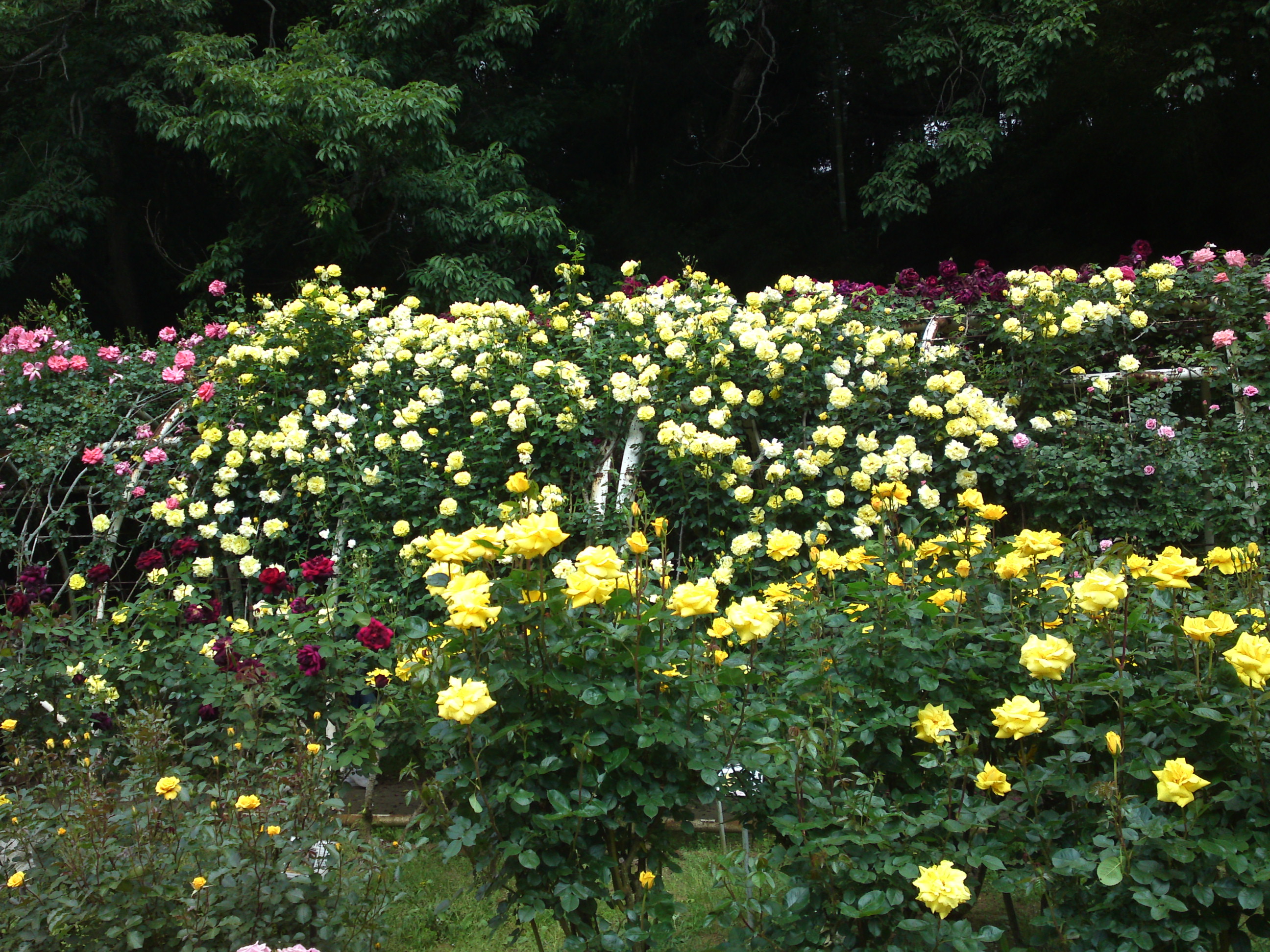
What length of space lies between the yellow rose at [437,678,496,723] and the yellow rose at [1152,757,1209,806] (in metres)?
1.05

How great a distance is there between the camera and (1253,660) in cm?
157

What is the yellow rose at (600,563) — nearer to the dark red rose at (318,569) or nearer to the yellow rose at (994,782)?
the yellow rose at (994,782)

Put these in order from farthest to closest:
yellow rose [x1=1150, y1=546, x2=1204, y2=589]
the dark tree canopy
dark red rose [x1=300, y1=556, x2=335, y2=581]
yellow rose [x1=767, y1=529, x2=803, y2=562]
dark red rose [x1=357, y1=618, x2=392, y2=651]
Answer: the dark tree canopy → dark red rose [x1=300, y1=556, x2=335, y2=581] → dark red rose [x1=357, y1=618, x2=392, y2=651] → yellow rose [x1=767, y1=529, x2=803, y2=562] → yellow rose [x1=1150, y1=546, x2=1204, y2=589]

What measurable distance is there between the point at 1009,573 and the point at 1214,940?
0.68 m

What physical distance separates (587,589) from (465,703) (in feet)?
0.87

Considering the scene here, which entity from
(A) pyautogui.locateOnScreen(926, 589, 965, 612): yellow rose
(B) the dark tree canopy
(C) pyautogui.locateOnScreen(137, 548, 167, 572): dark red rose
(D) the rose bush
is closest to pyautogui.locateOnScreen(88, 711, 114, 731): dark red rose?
(D) the rose bush

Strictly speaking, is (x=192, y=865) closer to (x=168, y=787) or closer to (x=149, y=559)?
(x=168, y=787)

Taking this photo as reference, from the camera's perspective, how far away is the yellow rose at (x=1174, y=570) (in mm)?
1758

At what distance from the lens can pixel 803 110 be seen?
12523 millimetres

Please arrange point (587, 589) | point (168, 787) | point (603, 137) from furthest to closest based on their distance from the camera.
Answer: point (603, 137)
point (168, 787)
point (587, 589)

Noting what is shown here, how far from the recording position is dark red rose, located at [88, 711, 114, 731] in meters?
3.02

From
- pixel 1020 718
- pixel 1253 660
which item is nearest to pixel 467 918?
pixel 1020 718

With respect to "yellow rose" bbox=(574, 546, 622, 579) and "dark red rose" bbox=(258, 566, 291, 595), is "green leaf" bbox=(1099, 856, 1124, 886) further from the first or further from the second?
"dark red rose" bbox=(258, 566, 291, 595)

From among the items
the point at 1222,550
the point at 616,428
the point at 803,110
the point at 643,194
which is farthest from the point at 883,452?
the point at 803,110
